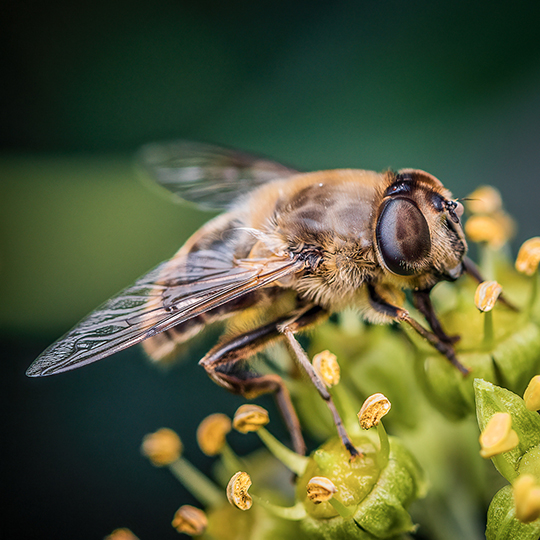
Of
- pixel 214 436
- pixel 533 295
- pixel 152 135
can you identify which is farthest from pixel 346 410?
pixel 152 135

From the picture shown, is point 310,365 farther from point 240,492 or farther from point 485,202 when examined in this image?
point 485,202

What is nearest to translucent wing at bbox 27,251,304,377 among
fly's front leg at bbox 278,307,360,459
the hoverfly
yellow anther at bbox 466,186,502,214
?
the hoverfly

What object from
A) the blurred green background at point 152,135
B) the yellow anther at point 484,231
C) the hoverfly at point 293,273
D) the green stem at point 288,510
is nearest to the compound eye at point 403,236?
the hoverfly at point 293,273

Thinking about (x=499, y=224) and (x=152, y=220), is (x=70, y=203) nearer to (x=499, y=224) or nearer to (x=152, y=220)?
(x=152, y=220)

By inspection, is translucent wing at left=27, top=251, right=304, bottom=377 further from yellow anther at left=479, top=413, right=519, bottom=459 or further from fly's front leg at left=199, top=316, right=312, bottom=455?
yellow anther at left=479, top=413, right=519, bottom=459

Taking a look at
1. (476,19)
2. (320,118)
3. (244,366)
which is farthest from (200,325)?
(476,19)

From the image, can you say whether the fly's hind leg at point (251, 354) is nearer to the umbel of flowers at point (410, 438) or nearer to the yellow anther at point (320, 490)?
the umbel of flowers at point (410, 438)
